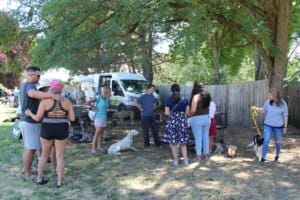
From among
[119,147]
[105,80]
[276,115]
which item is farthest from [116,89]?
[276,115]

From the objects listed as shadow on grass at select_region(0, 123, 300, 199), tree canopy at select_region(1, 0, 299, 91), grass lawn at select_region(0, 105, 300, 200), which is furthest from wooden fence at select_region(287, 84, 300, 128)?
shadow on grass at select_region(0, 123, 300, 199)

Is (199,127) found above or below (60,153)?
above

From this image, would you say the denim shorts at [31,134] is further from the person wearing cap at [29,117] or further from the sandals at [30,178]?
the sandals at [30,178]

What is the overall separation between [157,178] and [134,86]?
14.0m

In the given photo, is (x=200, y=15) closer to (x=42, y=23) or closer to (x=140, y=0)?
(x=140, y=0)

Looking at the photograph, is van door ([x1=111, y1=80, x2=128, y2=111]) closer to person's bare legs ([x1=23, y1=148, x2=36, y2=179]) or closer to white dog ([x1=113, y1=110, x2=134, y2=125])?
white dog ([x1=113, y1=110, x2=134, y2=125])

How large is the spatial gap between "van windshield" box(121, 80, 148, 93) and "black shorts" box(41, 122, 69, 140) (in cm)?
1391

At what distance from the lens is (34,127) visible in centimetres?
771

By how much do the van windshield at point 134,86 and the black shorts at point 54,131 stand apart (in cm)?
1391

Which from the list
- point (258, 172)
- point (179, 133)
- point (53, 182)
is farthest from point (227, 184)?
point (53, 182)

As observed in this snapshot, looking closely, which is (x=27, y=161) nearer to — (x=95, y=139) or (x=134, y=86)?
(x=95, y=139)

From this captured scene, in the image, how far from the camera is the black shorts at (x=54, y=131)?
7.20 m

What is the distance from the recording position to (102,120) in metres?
10.4

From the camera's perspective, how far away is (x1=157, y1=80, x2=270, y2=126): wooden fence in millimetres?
16344
